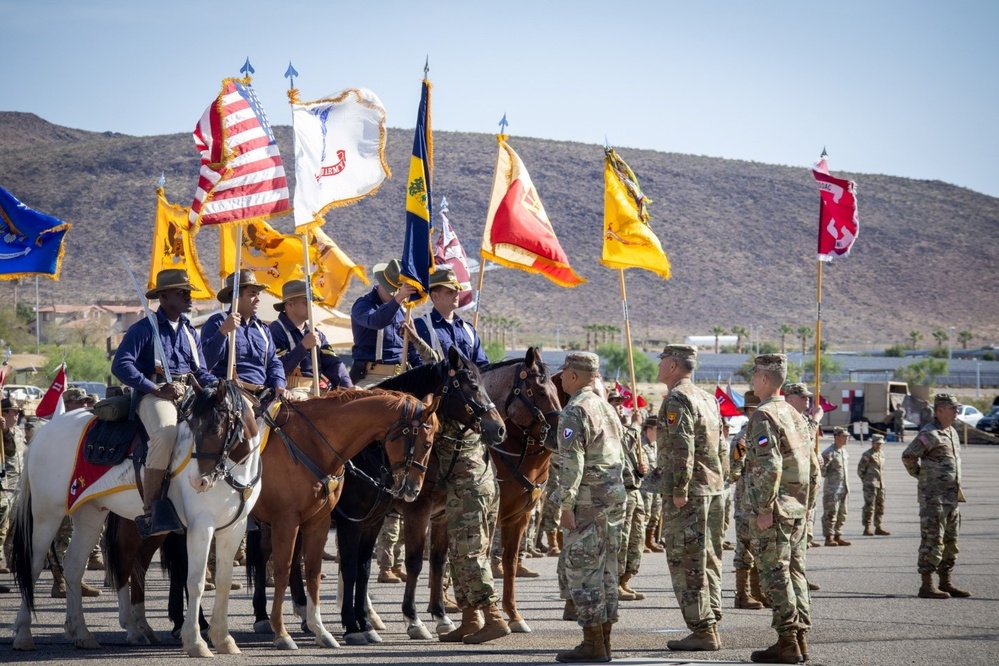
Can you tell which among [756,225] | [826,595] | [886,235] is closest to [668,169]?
[756,225]

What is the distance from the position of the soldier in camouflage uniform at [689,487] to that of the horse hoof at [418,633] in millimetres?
2058

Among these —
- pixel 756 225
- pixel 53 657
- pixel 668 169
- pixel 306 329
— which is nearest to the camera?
pixel 53 657

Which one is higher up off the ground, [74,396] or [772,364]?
[772,364]

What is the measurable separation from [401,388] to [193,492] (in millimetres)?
2187

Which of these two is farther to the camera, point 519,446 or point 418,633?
point 519,446

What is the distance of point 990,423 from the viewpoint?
61.0 m

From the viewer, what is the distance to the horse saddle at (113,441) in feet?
33.2

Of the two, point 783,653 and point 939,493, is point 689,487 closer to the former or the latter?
point 783,653

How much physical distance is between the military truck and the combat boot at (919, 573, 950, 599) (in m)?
51.1

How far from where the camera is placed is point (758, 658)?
9.55m

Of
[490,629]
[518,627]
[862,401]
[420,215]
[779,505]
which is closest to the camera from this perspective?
[779,505]

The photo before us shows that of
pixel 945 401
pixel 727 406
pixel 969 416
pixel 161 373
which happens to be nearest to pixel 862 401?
pixel 969 416

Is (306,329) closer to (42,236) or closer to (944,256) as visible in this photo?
(42,236)

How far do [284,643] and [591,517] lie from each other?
2747 mm
